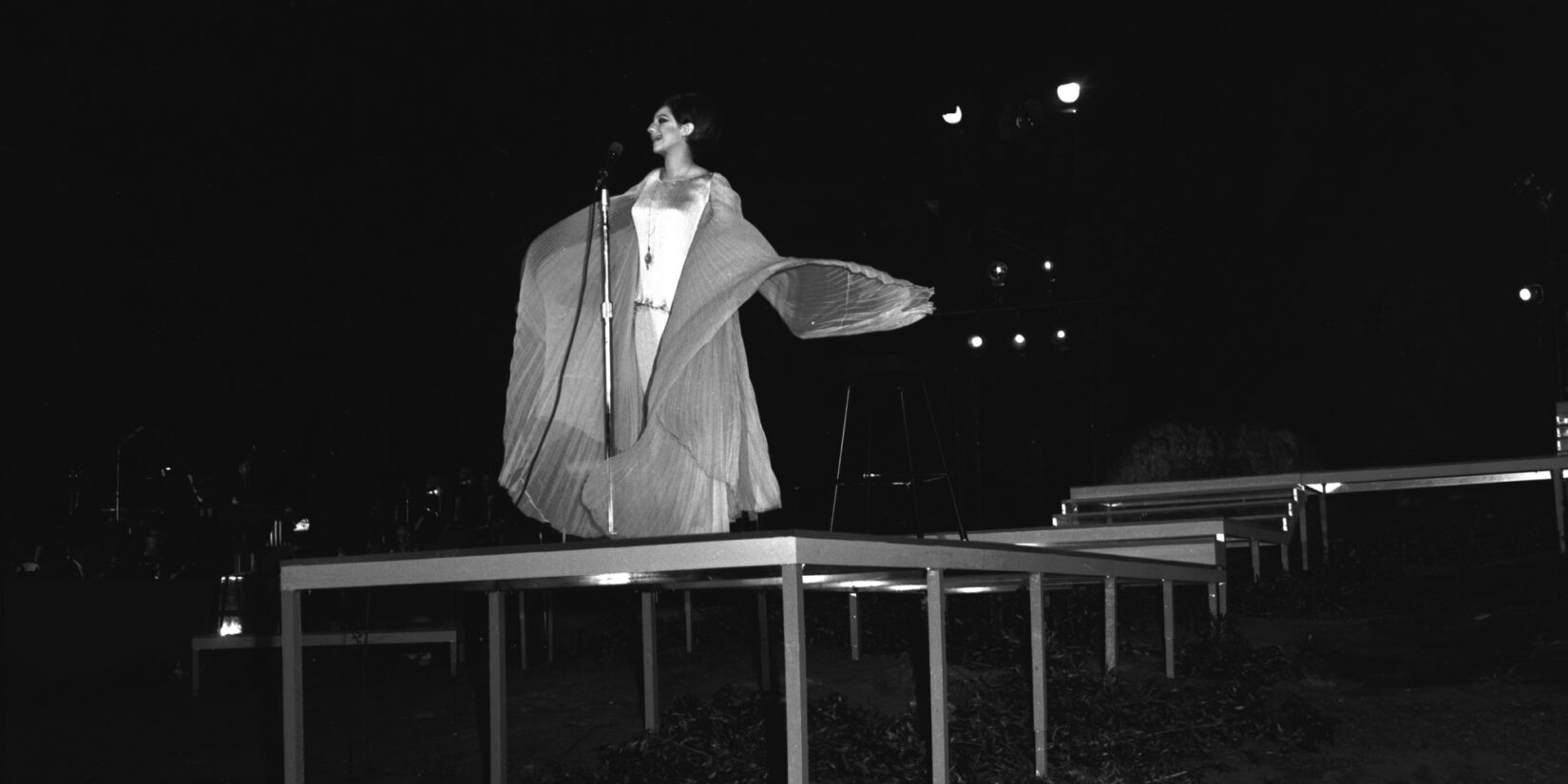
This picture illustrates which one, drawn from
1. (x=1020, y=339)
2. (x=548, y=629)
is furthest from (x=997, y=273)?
(x=548, y=629)

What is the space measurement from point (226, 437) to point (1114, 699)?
20.5 feet

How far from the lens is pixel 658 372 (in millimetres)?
3012

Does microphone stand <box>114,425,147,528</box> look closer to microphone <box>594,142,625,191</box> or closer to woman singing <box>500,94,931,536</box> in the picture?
woman singing <box>500,94,931,536</box>

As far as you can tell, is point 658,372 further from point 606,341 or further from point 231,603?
point 231,603

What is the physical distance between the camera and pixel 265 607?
281 inches

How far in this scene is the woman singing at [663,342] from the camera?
9.95 feet

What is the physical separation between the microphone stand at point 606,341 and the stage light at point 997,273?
8.41 meters

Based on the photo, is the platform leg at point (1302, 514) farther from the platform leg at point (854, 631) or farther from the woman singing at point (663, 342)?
the woman singing at point (663, 342)

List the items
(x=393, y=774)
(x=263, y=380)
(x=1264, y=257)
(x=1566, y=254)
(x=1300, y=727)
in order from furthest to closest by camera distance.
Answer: (x=1264, y=257) → (x=1566, y=254) → (x=263, y=380) → (x=393, y=774) → (x=1300, y=727)

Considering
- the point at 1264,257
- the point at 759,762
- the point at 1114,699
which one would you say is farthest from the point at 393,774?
the point at 1264,257

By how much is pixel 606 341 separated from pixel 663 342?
22 cm

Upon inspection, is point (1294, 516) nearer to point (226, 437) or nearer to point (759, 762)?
point (759, 762)

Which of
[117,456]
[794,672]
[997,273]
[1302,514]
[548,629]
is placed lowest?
[548,629]

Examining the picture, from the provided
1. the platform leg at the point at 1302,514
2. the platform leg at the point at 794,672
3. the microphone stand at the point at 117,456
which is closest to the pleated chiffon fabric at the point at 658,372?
the platform leg at the point at 794,672
